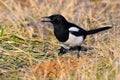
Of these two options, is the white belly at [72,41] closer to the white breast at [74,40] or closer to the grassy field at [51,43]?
the white breast at [74,40]

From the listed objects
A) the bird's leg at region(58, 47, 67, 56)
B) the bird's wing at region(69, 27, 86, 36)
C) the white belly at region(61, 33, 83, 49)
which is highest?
the bird's wing at region(69, 27, 86, 36)

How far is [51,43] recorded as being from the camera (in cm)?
700

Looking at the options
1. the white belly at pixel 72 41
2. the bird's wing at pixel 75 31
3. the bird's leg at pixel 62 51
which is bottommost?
the bird's leg at pixel 62 51

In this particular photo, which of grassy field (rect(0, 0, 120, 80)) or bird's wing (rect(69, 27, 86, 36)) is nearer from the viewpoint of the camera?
grassy field (rect(0, 0, 120, 80))

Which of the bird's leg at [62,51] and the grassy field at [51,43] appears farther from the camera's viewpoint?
the bird's leg at [62,51]

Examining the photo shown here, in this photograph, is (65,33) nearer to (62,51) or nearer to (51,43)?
(62,51)

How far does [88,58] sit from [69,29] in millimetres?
560

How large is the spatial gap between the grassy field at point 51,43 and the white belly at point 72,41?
130 millimetres

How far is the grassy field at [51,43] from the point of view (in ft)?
17.9

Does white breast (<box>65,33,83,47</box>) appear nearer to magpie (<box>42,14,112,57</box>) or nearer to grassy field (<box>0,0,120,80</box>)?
magpie (<box>42,14,112,57</box>)

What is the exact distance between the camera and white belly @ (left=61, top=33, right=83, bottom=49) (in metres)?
6.46

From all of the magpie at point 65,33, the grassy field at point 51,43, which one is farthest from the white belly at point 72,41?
the grassy field at point 51,43

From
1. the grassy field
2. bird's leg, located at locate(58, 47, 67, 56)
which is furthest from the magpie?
the grassy field

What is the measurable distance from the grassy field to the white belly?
0.13 meters
